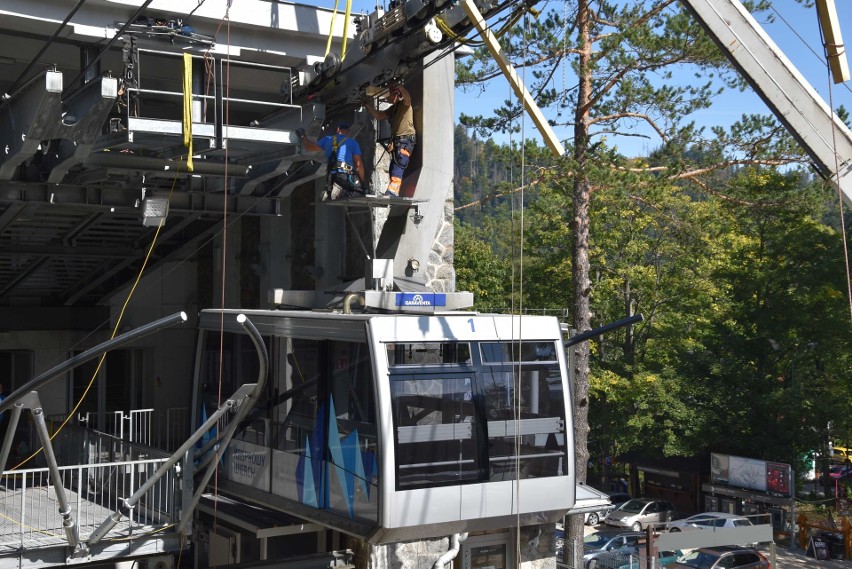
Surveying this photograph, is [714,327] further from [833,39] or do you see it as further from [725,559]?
[833,39]

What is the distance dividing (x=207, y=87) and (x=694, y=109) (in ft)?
37.8

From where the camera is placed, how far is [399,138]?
13461mm

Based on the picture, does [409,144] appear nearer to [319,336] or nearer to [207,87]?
[207,87]

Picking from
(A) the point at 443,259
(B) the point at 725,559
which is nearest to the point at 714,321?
(B) the point at 725,559

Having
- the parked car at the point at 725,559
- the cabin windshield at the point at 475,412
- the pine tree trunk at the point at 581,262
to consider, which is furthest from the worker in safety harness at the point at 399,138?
the parked car at the point at 725,559

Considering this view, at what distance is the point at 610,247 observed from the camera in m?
34.3

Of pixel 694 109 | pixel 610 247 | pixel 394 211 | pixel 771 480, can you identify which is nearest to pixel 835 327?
pixel 771 480

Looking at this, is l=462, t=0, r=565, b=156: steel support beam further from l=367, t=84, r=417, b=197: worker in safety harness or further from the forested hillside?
the forested hillside

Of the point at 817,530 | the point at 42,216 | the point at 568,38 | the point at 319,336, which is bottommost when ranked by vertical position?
the point at 817,530

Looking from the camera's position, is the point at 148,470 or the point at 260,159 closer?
the point at 148,470

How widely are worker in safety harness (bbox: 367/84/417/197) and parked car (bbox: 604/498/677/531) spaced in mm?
21442

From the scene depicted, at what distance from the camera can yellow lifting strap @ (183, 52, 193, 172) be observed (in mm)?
9672

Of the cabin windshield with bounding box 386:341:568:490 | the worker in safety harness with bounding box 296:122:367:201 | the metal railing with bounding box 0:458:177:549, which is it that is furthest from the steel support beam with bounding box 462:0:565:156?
the metal railing with bounding box 0:458:177:549

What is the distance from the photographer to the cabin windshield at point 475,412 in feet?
28.2
